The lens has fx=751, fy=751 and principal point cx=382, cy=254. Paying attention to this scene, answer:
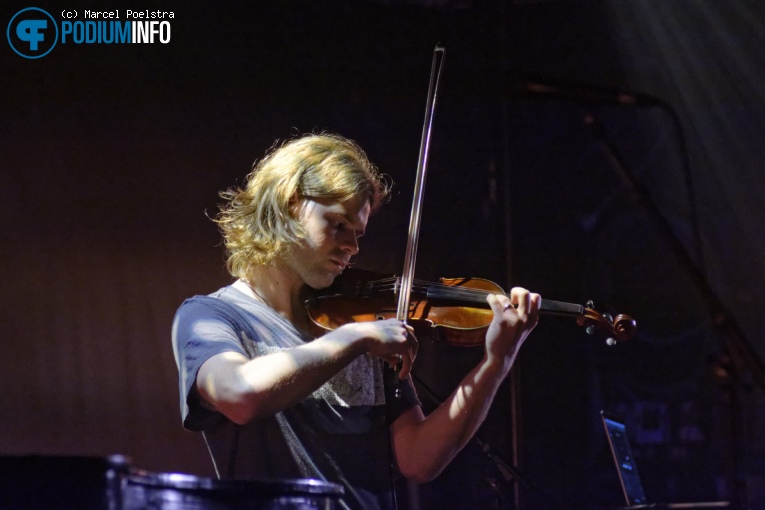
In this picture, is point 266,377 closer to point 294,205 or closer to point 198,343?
point 198,343

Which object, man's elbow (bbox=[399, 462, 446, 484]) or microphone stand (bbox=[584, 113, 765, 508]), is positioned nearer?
man's elbow (bbox=[399, 462, 446, 484])

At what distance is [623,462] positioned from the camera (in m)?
2.25

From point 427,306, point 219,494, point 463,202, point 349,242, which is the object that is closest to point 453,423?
point 427,306

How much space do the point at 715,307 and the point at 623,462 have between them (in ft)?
2.05

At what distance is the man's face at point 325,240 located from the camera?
1.74 meters

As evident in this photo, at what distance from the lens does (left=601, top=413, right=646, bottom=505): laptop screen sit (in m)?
2.18

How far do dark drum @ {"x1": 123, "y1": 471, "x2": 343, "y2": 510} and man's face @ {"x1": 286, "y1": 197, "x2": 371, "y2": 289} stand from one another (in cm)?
86

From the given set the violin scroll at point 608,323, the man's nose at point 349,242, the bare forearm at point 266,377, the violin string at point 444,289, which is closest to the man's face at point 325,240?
the man's nose at point 349,242

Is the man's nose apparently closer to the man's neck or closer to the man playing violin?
→ the man playing violin

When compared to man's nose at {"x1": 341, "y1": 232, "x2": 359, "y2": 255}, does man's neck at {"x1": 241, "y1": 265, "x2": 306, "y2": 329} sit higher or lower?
lower

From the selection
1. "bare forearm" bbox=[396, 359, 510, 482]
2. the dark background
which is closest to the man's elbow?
"bare forearm" bbox=[396, 359, 510, 482]

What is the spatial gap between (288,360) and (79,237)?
5.21 feet

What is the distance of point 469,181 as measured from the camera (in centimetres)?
292

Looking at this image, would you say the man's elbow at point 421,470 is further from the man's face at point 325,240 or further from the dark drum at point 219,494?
the dark drum at point 219,494
